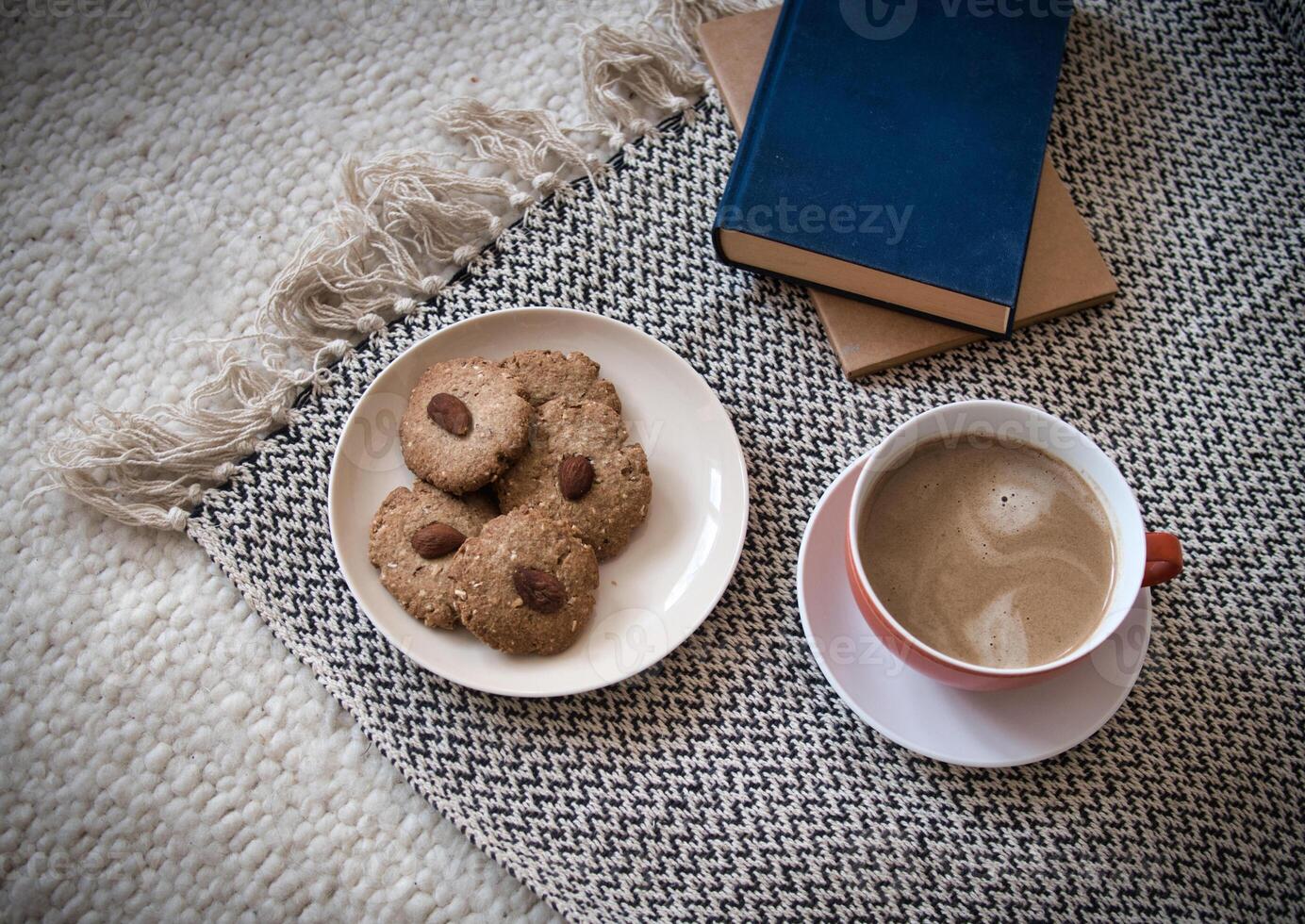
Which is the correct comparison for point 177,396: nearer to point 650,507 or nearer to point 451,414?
point 451,414

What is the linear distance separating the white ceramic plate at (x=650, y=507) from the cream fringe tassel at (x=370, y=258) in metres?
0.10

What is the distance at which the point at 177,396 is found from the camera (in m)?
0.93

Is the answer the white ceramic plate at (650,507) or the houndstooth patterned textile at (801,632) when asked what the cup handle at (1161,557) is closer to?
the houndstooth patterned textile at (801,632)

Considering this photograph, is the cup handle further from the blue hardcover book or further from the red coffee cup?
the blue hardcover book

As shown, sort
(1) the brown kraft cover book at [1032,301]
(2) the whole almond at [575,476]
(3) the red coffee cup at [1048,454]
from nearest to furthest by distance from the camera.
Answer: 1. (3) the red coffee cup at [1048,454]
2. (2) the whole almond at [575,476]
3. (1) the brown kraft cover book at [1032,301]

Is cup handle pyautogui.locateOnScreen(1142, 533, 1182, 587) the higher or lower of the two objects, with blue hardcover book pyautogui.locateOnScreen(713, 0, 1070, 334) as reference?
lower

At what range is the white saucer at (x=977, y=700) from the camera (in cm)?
76

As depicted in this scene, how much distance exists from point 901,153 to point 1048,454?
327mm

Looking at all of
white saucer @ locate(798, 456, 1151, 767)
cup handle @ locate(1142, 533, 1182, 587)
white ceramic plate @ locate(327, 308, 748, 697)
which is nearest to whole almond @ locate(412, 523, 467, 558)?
white ceramic plate @ locate(327, 308, 748, 697)

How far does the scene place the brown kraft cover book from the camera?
2.94ft

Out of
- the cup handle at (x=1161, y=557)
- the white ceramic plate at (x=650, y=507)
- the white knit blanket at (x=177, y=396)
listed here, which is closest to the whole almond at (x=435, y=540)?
the white ceramic plate at (x=650, y=507)

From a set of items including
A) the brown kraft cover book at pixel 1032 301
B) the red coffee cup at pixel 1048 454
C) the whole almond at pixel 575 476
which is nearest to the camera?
the red coffee cup at pixel 1048 454

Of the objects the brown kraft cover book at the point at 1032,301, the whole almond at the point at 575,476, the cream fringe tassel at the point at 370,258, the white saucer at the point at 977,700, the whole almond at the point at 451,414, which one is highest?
the cream fringe tassel at the point at 370,258

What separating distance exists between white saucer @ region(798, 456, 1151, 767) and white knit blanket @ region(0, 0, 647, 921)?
354 mm
